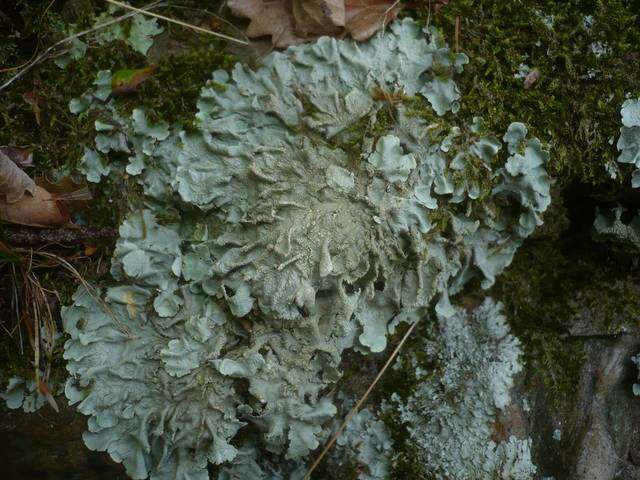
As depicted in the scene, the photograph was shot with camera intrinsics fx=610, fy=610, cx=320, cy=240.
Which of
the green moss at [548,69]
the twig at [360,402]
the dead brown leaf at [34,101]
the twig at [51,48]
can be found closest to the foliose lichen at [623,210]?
the green moss at [548,69]

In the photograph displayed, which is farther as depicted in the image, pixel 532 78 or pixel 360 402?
pixel 360 402

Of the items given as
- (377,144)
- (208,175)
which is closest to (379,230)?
(377,144)

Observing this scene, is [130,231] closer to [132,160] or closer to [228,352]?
[132,160]

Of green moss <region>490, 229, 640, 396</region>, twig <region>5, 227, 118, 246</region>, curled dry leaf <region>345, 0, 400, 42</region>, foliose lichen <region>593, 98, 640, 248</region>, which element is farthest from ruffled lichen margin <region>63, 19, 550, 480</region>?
green moss <region>490, 229, 640, 396</region>

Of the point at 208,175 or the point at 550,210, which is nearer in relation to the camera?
the point at 208,175

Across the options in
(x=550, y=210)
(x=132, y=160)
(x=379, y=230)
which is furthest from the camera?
(x=550, y=210)

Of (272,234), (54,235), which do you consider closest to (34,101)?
(54,235)

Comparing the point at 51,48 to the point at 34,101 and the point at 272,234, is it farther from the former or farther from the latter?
the point at 272,234

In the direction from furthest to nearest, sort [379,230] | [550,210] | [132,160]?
1. [550,210]
2. [132,160]
3. [379,230]
